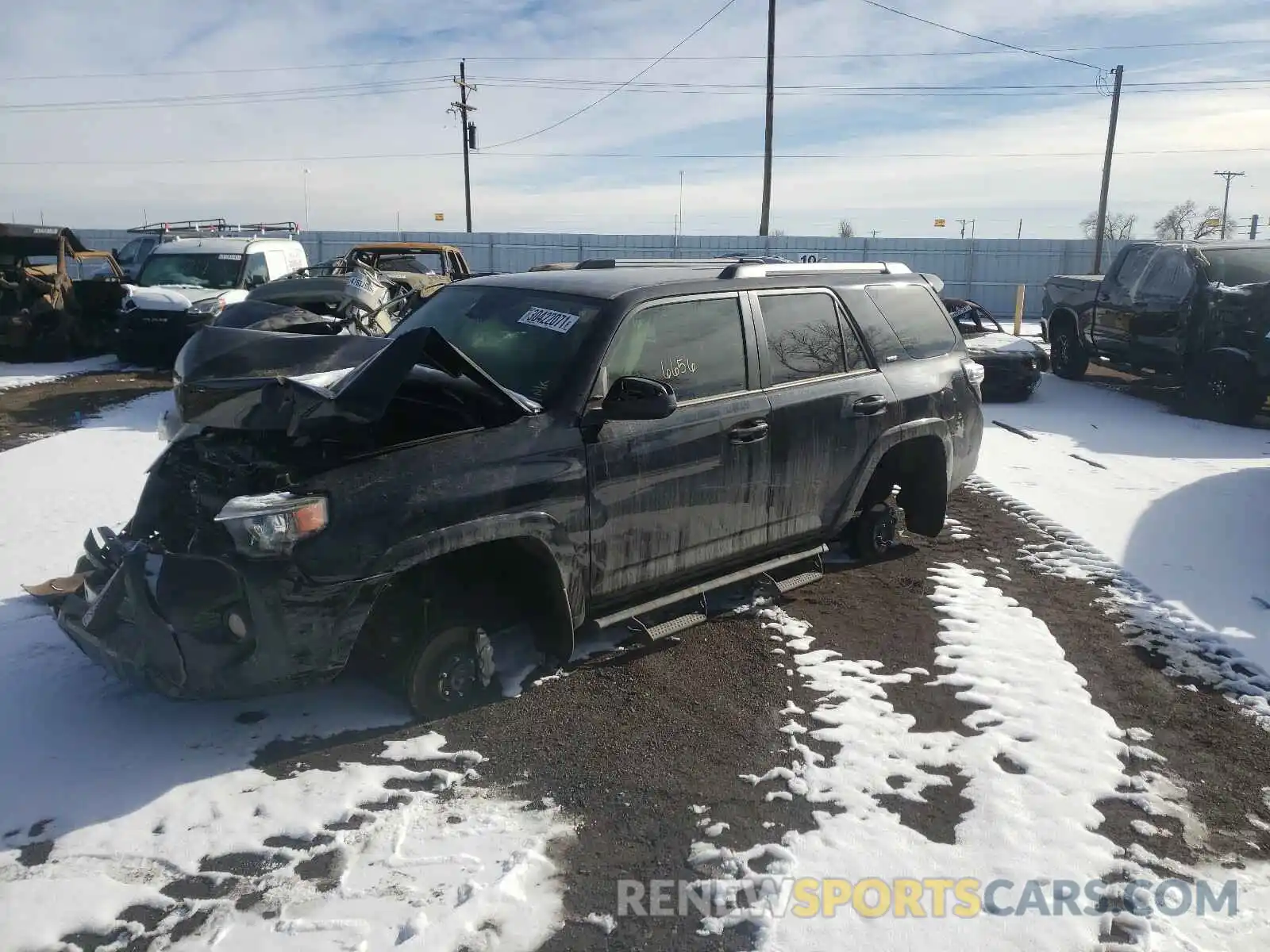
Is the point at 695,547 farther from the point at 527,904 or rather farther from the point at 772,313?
the point at 527,904

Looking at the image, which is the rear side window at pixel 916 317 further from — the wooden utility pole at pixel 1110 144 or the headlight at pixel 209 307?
the wooden utility pole at pixel 1110 144

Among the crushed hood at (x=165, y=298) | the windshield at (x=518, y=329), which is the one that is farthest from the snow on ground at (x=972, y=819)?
the crushed hood at (x=165, y=298)

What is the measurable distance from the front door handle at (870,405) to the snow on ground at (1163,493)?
1787 millimetres

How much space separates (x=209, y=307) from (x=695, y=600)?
10.7 metres

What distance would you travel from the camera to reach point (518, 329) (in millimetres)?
4359

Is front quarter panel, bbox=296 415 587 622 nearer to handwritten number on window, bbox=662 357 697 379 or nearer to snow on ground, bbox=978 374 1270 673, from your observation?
handwritten number on window, bbox=662 357 697 379

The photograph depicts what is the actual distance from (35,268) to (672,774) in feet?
49.6

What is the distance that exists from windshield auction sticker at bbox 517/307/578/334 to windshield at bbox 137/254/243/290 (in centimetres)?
1137

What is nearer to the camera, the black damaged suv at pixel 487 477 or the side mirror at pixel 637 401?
the black damaged suv at pixel 487 477

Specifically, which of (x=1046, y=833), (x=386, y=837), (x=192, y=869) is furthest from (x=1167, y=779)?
(x=192, y=869)

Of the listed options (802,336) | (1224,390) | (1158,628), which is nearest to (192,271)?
(802,336)

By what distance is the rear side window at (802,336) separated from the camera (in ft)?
15.8

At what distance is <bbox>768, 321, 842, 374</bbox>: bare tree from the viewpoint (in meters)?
4.84

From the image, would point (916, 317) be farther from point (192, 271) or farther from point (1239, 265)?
point (192, 271)
